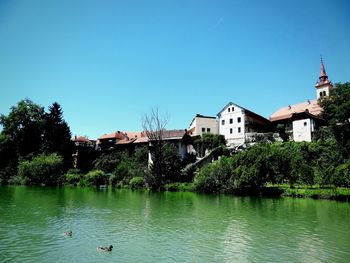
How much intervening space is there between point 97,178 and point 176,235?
172 ft

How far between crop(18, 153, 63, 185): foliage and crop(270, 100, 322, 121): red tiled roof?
48.7m

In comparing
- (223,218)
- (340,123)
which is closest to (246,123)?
(340,123)

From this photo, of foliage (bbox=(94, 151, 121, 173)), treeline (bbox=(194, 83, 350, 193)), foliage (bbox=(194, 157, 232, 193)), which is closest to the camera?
treeline (bbox=(194, 83, 350, 193))

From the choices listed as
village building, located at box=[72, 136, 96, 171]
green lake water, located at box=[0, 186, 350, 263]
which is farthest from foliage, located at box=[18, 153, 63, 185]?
green lake water, located at box=[0, 186, 350, 263]

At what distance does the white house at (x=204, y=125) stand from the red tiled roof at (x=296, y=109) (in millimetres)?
12803

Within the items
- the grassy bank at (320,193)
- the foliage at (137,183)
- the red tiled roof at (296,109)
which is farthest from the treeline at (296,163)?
the red tiled roof at (296,109)

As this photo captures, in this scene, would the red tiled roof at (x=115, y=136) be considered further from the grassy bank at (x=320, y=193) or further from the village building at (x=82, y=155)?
the grassy bank at (x=320, y=193)

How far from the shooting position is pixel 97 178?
67812 mm

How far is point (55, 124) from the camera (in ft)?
268

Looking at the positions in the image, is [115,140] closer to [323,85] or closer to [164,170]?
[164,170]

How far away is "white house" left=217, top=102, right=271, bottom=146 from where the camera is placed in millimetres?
65375

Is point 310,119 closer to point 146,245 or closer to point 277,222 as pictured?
point 277,222

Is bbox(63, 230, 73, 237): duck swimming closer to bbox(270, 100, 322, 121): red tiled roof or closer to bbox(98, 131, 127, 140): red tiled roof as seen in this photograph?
bbox(270, 100, 322, 121): red tiled roof

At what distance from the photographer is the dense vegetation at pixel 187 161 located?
44.7 m
